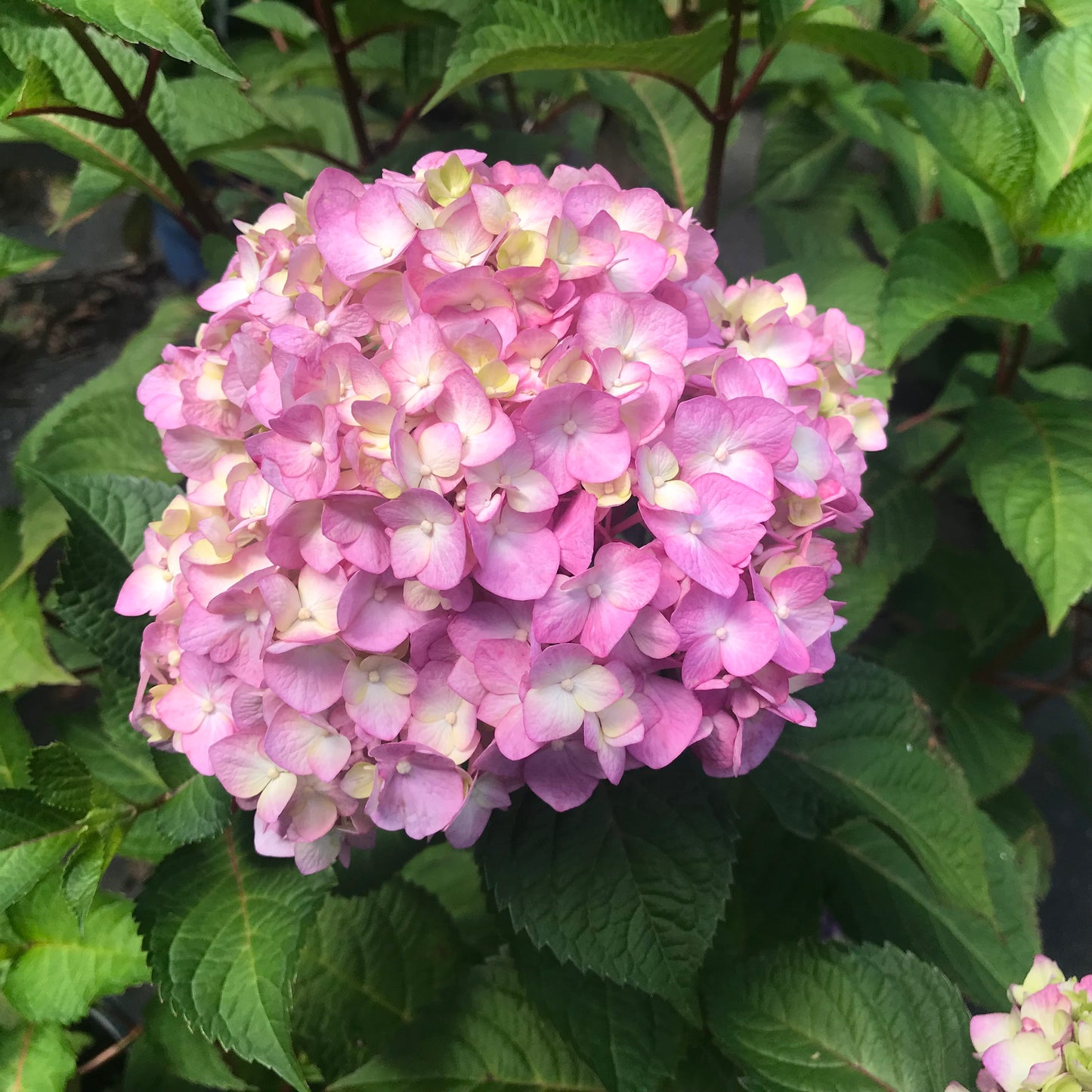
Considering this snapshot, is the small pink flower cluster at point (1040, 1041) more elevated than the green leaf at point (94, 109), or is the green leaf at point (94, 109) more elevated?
the green leaf at point (94, 109)

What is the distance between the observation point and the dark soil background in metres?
1.29

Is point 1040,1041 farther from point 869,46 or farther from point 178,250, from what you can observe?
point 178,250

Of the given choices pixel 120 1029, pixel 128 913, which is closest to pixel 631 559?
pixel 128 913

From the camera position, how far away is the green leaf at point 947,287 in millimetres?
663

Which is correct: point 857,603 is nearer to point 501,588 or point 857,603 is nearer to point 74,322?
point 501,588

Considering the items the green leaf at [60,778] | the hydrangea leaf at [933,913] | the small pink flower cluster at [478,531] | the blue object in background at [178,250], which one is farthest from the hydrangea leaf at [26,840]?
the blue object in background at [178,250]

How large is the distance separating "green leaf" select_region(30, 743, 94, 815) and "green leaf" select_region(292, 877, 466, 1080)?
0.29m

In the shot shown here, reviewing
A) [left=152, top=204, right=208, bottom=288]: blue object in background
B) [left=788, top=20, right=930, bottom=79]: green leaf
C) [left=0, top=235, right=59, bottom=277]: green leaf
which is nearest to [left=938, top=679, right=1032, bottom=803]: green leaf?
[left=788, top=20, right=930, bottom=79]: green leaf

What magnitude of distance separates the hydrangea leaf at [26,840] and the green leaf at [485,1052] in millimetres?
292

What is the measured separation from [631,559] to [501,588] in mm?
61

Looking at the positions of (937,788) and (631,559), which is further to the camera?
(937,788)

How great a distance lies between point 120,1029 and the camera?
774mm

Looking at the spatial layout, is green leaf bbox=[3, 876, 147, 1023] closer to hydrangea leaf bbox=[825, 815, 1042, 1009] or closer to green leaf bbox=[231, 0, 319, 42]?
hydrangea leaf bbox=[825, 815, 1042, 1009]

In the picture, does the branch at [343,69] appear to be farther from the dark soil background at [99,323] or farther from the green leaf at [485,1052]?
the green leaf at [485,1052]
